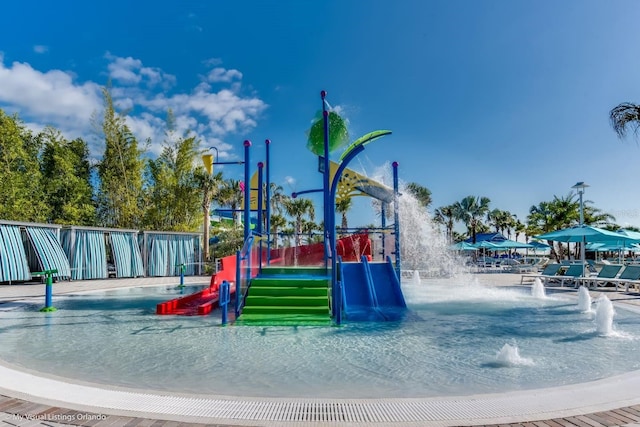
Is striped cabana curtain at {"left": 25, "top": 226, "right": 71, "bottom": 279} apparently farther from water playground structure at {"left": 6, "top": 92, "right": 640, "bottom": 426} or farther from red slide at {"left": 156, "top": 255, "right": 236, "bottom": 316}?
red slide at {"left": 156, "top": 255, "right": 236, "bottom": 316}

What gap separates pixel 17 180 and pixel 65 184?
2890mm

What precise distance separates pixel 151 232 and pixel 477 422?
19.5 m

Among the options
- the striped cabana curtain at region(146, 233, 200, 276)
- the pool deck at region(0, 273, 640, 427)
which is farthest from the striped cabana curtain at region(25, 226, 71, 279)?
the pool deck at region(0, 273, 640, 427)

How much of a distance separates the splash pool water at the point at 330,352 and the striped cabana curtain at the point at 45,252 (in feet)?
28.1

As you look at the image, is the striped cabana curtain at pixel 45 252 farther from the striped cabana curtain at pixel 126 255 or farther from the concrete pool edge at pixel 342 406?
the concrete pool edge at pixel 342 406

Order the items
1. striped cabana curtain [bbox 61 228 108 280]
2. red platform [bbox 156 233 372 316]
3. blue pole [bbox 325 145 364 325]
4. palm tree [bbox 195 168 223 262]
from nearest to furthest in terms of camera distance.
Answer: blue pole [bbox 325 145 364 325] < red platform [bbox 156 233 372 316] < striped cabana curtain [bbox 61 228 108 280] < palm tree [bbox 195 168 223 262]

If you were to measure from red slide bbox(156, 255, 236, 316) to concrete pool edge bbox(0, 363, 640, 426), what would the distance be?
5305 mm

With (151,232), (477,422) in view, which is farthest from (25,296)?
(477,422)

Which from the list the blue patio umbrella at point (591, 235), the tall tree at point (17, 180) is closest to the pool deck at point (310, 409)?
the blue patio umbrella at point (591, 235)

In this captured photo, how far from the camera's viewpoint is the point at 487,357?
A: 17.9 ft

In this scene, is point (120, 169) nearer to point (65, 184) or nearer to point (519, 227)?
point (65, 184)

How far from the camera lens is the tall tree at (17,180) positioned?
20.8 metres

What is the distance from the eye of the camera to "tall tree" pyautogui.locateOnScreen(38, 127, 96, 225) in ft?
77.3

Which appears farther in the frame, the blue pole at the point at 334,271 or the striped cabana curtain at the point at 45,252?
the striped cabana curtain at the point at 45,252
